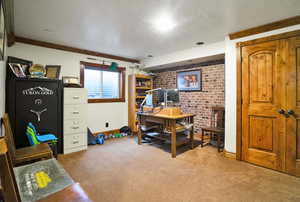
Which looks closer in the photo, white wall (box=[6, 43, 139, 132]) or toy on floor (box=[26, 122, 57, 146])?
toy on floor (box=[26, 122, 57, 146])

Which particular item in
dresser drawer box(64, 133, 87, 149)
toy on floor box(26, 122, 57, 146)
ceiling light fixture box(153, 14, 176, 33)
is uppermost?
ceiling light fixture box(153, 14, 176, 33)

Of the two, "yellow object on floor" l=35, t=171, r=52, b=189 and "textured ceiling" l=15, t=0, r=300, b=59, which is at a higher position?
"textured ceiling" l=15, t=0, r=300, b=59

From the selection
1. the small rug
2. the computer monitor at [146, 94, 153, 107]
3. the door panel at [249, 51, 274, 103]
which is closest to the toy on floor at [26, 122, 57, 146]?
the small rug

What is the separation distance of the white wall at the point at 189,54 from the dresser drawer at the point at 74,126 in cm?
260

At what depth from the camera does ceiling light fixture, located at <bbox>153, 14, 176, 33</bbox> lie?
7.41 ft

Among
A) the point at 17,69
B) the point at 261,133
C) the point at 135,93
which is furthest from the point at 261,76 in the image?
the point at 17,69

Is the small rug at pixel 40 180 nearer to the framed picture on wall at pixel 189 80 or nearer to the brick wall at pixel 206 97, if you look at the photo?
the brick wall at pixel 206 97

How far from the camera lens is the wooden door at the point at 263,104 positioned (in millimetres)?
2371

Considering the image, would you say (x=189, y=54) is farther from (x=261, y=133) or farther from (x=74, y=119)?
(x=74, y=119)

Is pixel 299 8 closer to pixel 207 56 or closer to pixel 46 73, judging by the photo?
pixel 207 56

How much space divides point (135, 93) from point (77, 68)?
1702mm

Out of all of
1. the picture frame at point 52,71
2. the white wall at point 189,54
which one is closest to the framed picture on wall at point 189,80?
the white wall at point 189,54

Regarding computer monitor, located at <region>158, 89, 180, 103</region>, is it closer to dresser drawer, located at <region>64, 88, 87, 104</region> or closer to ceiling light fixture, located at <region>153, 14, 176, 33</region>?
ceiling light fixture, located at <region>153, 14, 176, 33</region>

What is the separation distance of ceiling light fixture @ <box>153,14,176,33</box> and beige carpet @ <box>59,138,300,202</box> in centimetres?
231
